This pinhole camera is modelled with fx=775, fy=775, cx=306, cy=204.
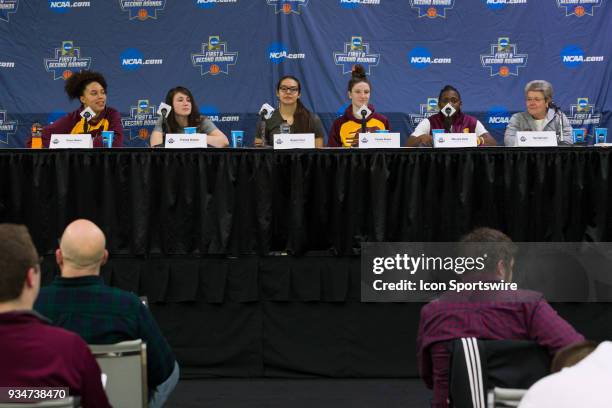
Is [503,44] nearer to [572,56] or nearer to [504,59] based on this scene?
[504,59]

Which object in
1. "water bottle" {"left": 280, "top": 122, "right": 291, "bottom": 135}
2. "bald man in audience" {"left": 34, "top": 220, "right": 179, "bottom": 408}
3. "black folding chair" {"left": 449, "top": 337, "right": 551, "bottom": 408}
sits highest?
"water bottle" {"left": 280, "top": 122, "right": 291, "bottom": 135}

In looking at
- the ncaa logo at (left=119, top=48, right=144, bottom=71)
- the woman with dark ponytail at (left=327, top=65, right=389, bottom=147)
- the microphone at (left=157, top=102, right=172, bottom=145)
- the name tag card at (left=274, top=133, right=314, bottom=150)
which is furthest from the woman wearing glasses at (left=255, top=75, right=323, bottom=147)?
the ncaa logo at (left=119, top=48, right=144, bottom=71)

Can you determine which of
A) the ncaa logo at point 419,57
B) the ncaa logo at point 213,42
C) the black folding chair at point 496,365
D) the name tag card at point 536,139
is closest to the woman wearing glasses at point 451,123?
the name tag card at point 536,139

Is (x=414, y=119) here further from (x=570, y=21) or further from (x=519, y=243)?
(x=519, y=243)

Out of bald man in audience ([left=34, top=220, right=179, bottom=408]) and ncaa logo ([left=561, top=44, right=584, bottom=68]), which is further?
ncaa logo ([left=561, top=44, right=584, bottom=68])

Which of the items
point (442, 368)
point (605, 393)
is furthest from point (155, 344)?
point (605, 393)

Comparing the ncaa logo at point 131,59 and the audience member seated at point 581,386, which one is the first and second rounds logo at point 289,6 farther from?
the audience member seated at point 581,386

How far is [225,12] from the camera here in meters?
7.11

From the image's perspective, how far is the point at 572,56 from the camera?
23.1 feet

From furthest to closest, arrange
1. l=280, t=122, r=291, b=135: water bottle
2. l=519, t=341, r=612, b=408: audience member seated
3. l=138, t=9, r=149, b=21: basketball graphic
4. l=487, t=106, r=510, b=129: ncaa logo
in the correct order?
l=138, t=9, r=149, b=21: basketball graphic → l=487, t=106, r=510, b=129: ncaa logo → l=280, t=122, r=291, b=135: water bottle → l=519, t=341, r=612, b=408: audience member seated

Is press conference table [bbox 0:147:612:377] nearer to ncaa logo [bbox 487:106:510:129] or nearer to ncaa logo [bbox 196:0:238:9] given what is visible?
ncaa logo [bbox 487:106:510:129]

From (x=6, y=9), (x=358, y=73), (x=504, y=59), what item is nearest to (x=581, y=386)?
(x=358, y=73)

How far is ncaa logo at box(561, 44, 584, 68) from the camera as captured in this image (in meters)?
7.02

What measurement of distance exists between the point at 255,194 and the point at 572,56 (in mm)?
4080
